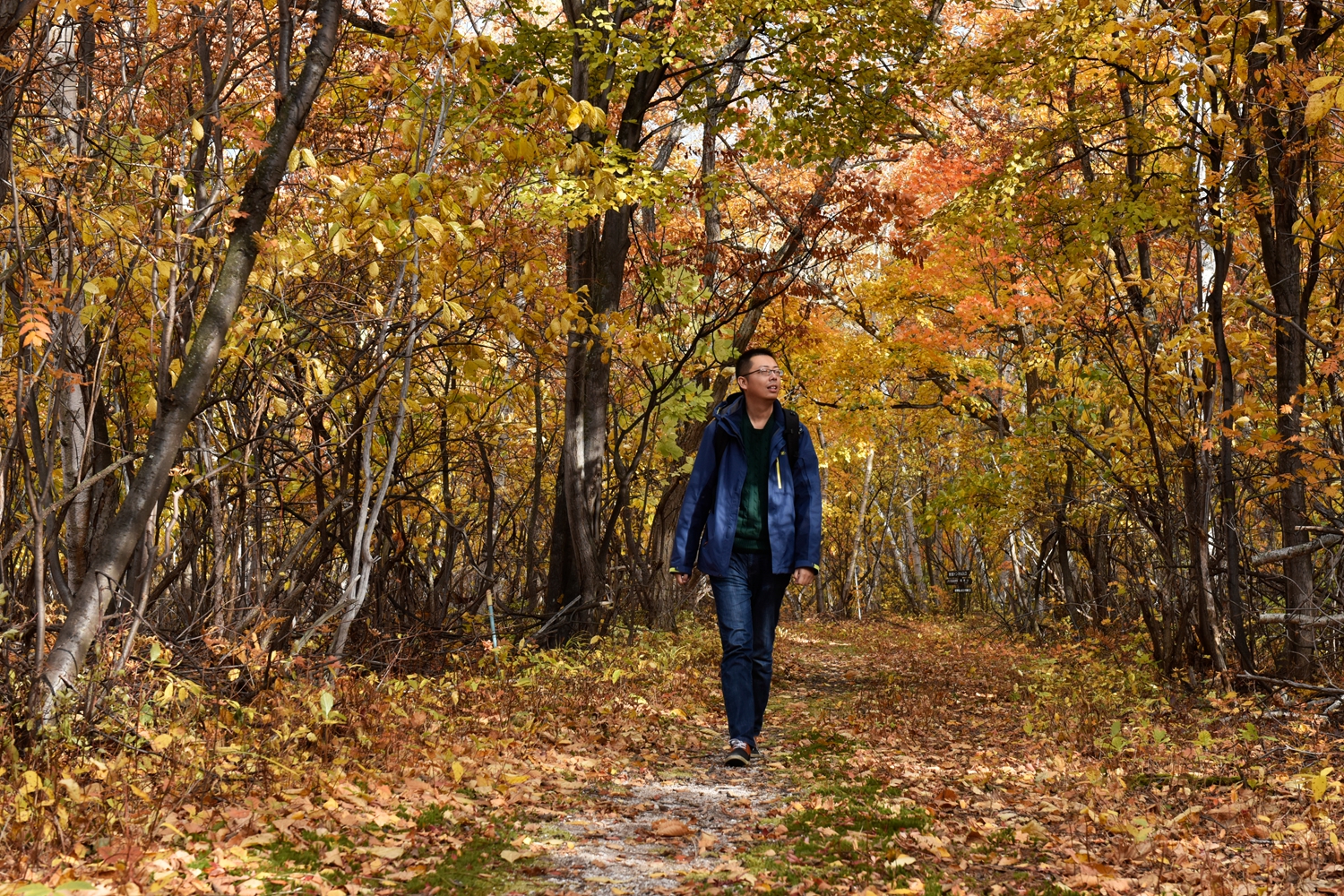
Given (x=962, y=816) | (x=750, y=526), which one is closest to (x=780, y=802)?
(x=962, y=816)

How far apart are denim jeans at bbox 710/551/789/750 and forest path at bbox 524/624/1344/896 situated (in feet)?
1.09

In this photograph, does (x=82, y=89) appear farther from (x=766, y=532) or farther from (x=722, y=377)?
(x=722, y=377)

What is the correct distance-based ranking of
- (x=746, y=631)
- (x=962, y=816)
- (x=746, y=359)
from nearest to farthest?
(x=962, y=816)
(x=746, y=631)
(x=746, y=359)

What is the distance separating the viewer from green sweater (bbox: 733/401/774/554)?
19.5 ft

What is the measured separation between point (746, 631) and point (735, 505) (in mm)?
691

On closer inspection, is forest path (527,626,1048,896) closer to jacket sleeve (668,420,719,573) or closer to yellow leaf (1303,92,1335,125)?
jacket sleeve (668,420,719,573)

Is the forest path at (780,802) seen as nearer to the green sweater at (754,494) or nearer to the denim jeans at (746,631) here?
the denim jeans at (746,631)

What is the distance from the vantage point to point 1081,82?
41.2ft

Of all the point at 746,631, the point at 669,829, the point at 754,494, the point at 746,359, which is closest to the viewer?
the point at 669,829

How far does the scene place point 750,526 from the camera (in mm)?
5961

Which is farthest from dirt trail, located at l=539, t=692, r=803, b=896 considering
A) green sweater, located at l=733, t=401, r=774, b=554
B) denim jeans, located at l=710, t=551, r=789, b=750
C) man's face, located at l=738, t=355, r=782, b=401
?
man's face, located at l=738, t=355, r=782, b=401

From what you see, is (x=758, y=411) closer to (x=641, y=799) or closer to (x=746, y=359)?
(x=746, y=359)

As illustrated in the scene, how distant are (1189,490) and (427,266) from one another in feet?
19.2

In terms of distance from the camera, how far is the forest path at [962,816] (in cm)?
366
